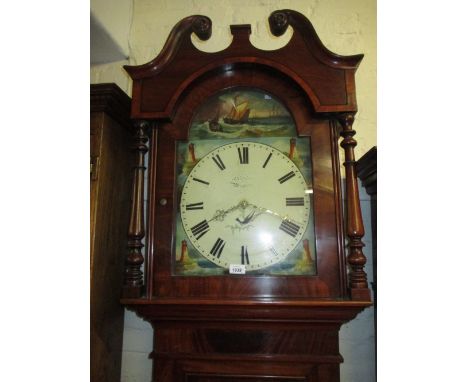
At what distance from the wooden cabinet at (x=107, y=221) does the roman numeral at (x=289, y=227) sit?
44 cm

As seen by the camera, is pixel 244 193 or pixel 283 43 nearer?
pixel 244 193

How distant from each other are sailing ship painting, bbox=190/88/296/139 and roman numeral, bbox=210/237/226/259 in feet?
0.86

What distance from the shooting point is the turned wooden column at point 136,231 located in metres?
0.68

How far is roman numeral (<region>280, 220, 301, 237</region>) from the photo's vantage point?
705 millimetres

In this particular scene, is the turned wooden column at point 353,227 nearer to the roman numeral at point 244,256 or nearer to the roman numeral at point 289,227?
the roman numeral at point 289,227

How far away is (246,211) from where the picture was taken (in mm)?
720

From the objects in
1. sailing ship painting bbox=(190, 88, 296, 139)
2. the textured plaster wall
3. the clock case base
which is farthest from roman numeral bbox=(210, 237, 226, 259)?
the textured plaster wall

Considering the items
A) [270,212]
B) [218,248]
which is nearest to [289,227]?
[270,212]

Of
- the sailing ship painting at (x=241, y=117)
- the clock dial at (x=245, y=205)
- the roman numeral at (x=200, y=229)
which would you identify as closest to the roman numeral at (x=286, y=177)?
the clock dial at (x=245, y=205)

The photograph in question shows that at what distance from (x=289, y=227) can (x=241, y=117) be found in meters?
0.30

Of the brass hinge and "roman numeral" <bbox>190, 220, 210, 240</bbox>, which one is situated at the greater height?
the brass hinge

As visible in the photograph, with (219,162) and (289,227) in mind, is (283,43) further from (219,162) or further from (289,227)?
(289,227)

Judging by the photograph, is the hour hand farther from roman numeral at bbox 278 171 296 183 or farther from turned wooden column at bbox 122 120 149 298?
turned wooden column at bbox 122 120 149 298
